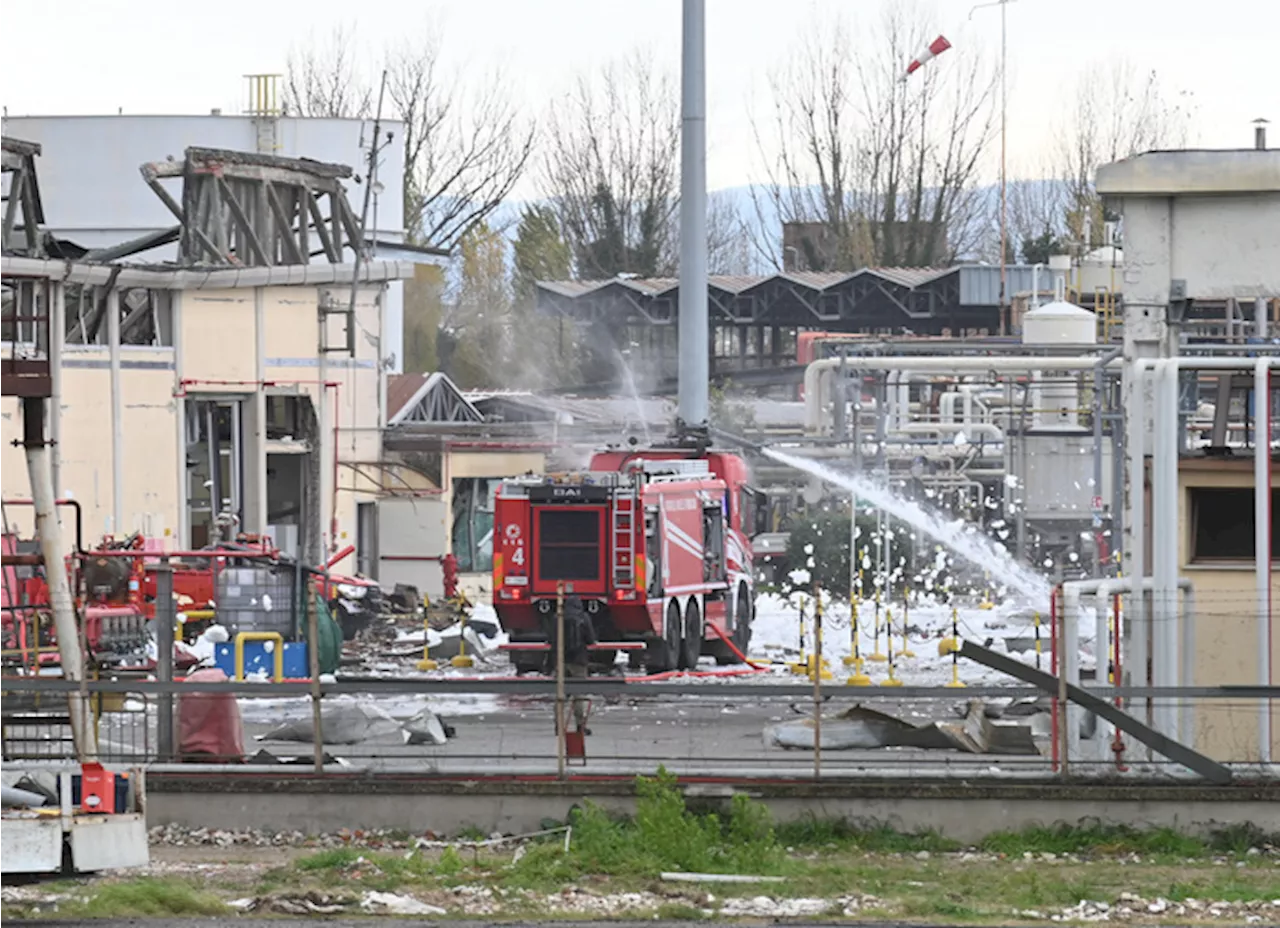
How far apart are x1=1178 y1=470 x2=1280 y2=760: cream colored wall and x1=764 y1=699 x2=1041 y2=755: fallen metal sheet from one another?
1406mm

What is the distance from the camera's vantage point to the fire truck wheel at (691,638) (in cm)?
2889

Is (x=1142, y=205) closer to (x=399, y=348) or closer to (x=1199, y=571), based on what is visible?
(x=1199, y=571)

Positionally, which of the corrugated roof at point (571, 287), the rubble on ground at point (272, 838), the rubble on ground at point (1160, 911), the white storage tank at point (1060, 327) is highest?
the corrugated roof at point (571, 287)

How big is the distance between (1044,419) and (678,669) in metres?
20.2

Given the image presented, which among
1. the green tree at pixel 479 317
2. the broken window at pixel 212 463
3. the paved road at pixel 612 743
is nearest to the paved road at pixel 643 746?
the paved road at pixel 612 743

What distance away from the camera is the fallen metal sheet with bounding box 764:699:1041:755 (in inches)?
701

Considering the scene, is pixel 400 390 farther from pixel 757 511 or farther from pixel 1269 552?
pixel 1269 552

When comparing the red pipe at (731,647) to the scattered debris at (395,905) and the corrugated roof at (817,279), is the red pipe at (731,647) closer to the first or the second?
the scattered debris at (395,905)

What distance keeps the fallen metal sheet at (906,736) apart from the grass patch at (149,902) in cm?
542

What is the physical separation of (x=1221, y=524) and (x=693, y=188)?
47.5 ft

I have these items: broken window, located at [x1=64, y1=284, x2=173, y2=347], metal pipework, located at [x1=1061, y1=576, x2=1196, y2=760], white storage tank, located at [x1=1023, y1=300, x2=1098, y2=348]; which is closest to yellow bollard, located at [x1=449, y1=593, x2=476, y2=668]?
broken window, located at [x1=64, y1=284, x2=173, y2=347]

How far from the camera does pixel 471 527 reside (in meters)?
39.7

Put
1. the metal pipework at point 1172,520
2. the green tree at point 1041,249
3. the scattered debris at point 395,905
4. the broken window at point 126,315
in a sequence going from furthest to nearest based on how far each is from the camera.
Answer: the green tree at point 1041,249, the broken window at point 126,315, the metal pipework at point 1172,520, the scattered debris at point 395,905

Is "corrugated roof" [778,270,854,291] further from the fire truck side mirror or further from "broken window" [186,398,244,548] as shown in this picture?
the fire truck side mirror
